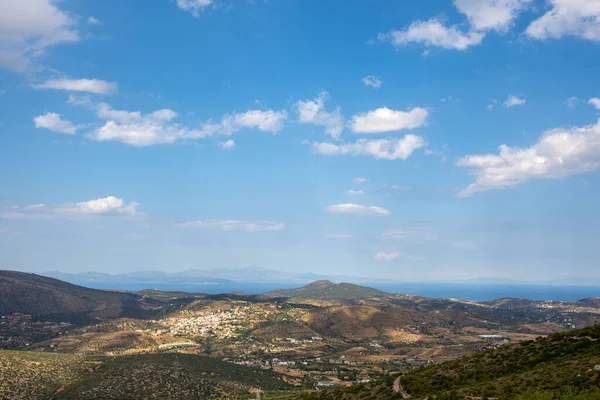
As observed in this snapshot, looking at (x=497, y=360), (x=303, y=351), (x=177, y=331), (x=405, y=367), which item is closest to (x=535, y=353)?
(x=497, y=360)

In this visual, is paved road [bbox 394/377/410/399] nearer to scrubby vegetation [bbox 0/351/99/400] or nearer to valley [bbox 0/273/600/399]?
valley [bbox 0/273/600/399]

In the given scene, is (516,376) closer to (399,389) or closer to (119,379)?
(399,389)

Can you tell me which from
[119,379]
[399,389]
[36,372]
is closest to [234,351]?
[119,379]

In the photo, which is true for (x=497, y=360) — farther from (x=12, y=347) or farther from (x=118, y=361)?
(x=12, y=347)

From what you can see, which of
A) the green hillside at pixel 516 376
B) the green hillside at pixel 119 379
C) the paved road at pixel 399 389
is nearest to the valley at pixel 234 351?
the green hillside at pixel 119 379

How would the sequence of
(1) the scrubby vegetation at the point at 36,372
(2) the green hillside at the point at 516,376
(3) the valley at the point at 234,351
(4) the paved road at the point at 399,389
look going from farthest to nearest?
(3) the valley at the point at 234,351 → (1) the scrubby vegetation at the point at 36,372 → (4) the paved road at the point at 399,389 → (2) the green hillside at the point at 516,376

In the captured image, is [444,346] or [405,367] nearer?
[405,367]

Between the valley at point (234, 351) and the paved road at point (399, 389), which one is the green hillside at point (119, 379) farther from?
the paved road at point (399, 389)

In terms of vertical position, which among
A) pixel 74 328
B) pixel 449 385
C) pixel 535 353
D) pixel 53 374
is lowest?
pixel 74 328
